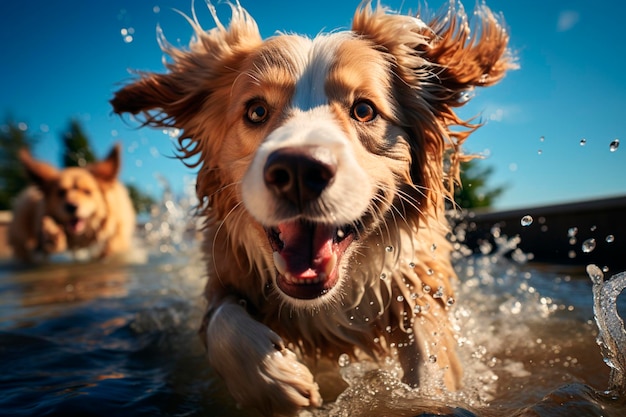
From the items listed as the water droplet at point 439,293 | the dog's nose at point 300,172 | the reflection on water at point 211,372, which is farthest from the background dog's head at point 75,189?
the dog's nose at point 300,172

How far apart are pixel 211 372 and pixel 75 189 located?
7.63 metres

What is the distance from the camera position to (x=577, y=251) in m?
6.95

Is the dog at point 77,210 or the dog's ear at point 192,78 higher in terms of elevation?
the dog's ear at point 192,78

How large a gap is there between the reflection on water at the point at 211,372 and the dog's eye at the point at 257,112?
3.72ft

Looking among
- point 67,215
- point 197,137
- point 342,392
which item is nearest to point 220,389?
point 342,392

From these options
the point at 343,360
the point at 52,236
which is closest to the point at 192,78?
the point at 343,360

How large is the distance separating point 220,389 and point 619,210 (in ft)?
16.3

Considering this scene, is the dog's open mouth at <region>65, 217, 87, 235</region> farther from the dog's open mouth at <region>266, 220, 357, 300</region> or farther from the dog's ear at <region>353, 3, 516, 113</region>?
the dog's open mouth at <region>266, 220, 357, 300</region>

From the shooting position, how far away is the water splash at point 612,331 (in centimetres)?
228

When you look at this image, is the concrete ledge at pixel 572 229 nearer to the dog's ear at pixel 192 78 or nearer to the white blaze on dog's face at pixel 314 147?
the white blaze on dog's face at pixel 314 147

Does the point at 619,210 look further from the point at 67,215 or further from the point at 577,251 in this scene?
the point at 67,215


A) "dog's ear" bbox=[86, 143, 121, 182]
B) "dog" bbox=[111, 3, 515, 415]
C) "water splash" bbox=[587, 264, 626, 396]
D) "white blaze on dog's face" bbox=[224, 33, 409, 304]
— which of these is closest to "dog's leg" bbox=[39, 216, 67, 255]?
"dog's ear" bbox=[86, 143, 121, 182]

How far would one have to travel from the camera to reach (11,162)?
31.8m

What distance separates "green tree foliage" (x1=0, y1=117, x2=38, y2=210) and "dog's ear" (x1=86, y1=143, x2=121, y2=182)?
71.5 ft
